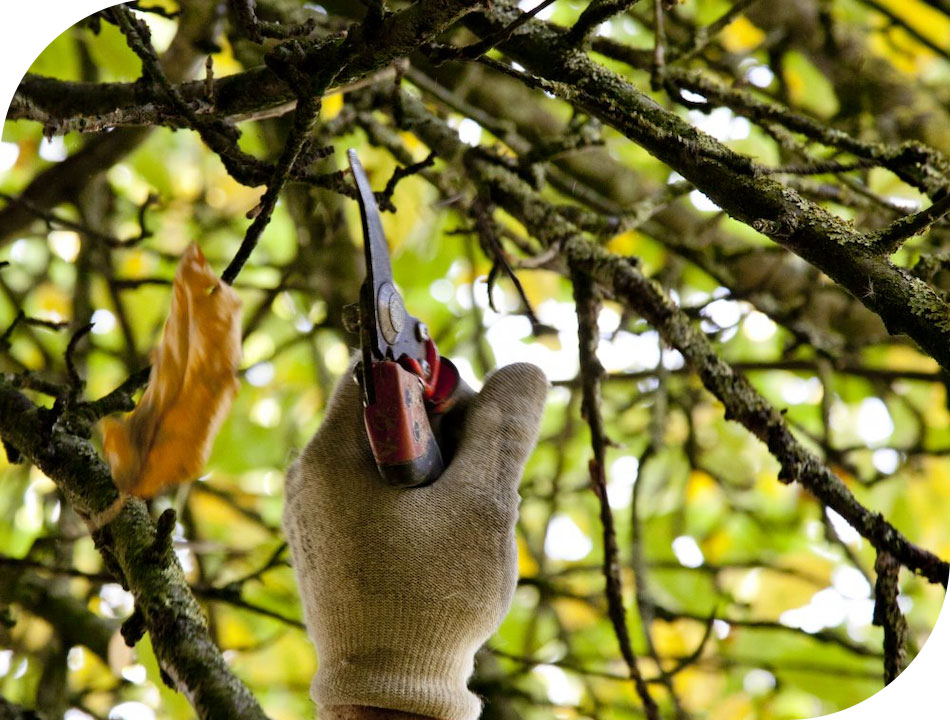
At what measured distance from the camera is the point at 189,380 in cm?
79

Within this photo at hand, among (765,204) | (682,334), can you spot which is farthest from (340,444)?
(765,204)

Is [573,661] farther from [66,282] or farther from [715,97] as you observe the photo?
[66,282]

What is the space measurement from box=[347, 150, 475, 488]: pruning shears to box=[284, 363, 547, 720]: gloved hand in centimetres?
5

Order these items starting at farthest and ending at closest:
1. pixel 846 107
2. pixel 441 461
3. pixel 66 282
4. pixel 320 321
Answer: pixel 66 282 < pixel 846 107 < pixel 320 321 < pixel 441 461

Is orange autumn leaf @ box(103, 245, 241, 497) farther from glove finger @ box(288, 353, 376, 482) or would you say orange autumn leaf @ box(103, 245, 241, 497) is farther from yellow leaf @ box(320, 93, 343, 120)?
yellow leaf @ box(320, 93, 343, 120)

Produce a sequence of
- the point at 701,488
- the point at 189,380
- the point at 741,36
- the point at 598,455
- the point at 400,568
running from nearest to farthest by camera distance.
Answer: the point at 189,380, the point at 400,568, the point at 598,455, the point at 741,36, the point at 701,488

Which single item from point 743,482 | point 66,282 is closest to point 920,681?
point 743,482

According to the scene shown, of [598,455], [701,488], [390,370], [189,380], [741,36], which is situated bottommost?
[189,380]

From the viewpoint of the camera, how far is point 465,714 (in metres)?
1.08

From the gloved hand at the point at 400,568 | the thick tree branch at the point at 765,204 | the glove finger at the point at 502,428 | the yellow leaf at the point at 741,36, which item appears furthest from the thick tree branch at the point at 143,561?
the yellow leaf at the point at 741,36

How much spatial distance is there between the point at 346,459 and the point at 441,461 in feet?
0.41

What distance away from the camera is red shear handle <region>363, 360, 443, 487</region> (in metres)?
0.96

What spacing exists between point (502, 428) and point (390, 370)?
26 centimetres

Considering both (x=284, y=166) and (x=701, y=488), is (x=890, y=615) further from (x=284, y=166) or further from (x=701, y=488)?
(x=701, y=488)
